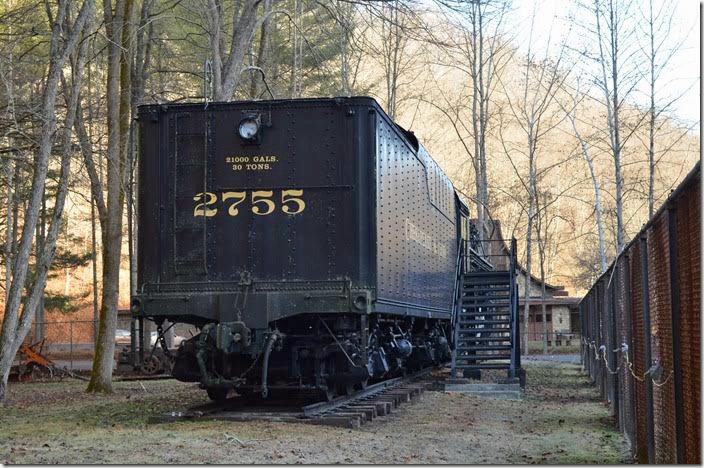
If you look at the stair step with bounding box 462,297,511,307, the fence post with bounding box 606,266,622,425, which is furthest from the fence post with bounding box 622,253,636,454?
the stair step with bounding box 462,297,511,307

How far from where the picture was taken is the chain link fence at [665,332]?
5.53 m

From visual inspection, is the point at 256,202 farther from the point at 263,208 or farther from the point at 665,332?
the point at 665,332

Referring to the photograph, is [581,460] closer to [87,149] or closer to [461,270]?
[87,149]

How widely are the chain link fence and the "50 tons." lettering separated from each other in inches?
163

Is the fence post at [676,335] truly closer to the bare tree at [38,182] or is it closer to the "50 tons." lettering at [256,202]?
the "50 tons." lettering at [256,202]

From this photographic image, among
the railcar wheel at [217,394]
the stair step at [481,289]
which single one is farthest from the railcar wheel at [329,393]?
the stair step at [481,289]

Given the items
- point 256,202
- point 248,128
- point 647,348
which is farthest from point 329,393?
point 647,348

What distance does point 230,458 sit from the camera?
8.16 metres

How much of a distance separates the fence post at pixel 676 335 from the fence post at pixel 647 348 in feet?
4.69

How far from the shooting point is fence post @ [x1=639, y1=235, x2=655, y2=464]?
24.6 feet

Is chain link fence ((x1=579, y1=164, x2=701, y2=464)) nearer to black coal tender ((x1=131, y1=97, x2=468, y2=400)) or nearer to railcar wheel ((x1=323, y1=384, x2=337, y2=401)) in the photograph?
black coal tender ((x1=131, y1=97, x2=468, y2=400))

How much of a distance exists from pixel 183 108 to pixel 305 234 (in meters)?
2.32

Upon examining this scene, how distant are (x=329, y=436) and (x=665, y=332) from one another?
14.1 feet

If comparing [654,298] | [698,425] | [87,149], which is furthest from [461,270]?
[698,425]
